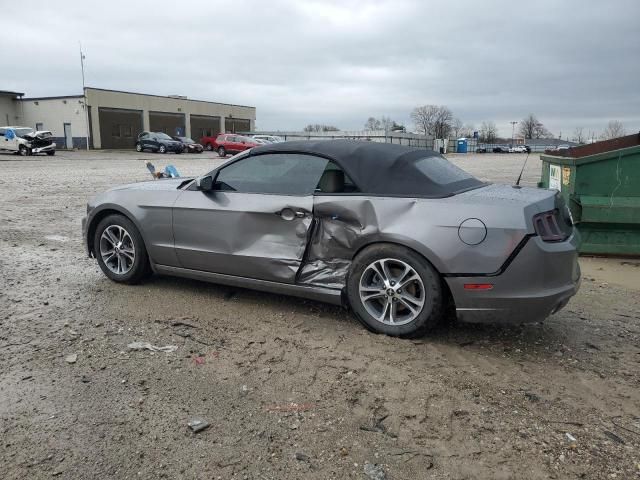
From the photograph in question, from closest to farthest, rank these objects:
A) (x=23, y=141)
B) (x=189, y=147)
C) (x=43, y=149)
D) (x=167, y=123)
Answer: (x=23, y=141) → (x=43, y=149) → (x=189, y=147) → (x=167, y=123)

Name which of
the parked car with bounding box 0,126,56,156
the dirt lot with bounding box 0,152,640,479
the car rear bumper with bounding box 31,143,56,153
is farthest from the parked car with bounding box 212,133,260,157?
the dirt lot with bounding box 0,152,640,479

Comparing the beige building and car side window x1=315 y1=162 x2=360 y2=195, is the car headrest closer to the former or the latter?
car side window x1=315 y1=162 x2=360 y2=195

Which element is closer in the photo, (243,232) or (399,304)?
(399,304)

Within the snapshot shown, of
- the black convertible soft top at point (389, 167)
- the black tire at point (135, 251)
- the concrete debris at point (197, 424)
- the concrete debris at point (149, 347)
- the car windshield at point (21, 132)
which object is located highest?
the car windshield at point (21, 132)

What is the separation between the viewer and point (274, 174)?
178 inches

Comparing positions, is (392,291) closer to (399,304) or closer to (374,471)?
(399,304)

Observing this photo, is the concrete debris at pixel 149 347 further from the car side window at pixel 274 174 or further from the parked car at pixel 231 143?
the parked car at pixel 231 143

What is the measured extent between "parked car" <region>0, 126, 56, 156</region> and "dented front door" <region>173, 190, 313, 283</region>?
108 feet

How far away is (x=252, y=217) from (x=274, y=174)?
426 millimetres

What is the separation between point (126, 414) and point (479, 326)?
273 centimetres

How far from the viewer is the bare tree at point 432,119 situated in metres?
106

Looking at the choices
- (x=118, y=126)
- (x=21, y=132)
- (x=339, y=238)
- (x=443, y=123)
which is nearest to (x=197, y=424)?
(x=339, y=238)

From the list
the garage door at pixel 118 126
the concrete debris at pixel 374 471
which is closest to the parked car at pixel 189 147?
the garage door at pixel 118 126

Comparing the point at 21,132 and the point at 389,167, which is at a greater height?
the point at 21,132
